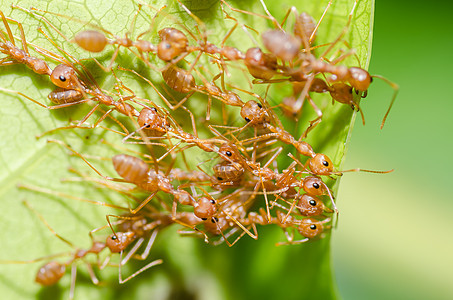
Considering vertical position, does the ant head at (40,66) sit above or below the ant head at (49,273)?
above

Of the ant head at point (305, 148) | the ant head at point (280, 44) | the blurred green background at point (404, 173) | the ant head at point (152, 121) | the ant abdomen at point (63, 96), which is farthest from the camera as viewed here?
the blurred green background at point (404, 173)

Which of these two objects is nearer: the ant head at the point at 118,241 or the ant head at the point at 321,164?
the ant head at the point at 321,164

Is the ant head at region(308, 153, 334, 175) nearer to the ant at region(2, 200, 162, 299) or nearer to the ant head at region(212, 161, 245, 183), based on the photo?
the ant head at region(212, 161, 245, 183)

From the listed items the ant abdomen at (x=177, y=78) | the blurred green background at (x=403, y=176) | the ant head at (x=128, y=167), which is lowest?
the blurred green background at (x=403, y=176)

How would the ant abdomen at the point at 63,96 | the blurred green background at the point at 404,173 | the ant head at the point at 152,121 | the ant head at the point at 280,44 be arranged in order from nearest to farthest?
the ant head at the point at 280,44 < the ant abdomen at the point at 63,96 < the ant head at the point at 152,121 < the blurred green background at the point at 404,173


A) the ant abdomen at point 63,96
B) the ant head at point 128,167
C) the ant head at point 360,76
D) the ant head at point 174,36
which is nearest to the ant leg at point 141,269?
the ant head at point 128,167

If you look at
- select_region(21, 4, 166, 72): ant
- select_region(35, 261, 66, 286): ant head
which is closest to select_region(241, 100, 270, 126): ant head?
select_region(21, 4, 166, 72): ant

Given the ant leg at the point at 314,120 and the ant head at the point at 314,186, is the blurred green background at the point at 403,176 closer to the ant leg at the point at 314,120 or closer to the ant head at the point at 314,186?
the ant head at the point at 314,186
